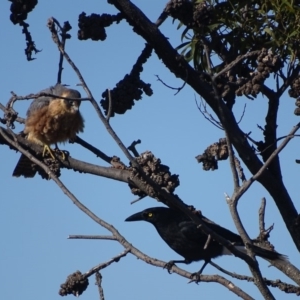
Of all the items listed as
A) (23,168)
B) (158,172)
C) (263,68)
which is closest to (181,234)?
(23,168)

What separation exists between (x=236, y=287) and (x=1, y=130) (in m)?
1.27

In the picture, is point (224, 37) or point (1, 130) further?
point (224, 37)

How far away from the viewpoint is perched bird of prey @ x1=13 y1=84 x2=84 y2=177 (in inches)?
198

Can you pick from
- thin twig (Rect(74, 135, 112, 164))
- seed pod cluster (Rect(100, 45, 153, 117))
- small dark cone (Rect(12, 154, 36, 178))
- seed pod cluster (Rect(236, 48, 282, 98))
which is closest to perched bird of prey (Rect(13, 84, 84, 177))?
small dark cone (Rect(12, 154, 36, 178))

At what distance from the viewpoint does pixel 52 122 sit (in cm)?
523

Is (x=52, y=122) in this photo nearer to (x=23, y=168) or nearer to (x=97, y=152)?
(x=23, y=168)

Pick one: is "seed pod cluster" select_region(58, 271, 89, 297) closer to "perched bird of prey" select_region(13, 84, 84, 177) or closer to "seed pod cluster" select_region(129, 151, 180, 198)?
"seed pod cluster" select_region(129, 151, 180, 198)

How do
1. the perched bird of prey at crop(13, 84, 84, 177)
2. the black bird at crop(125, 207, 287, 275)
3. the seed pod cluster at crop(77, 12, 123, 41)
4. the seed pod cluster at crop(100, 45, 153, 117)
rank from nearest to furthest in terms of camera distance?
the seed pod cluster at crop(77, 12, 123, 41)
the seed pod cluster at crop(100, 45, 153, 117)
the black bird at crop(125, 207, 287, 275)
the perched bird of prey at crop(13, 84, 84, 177)

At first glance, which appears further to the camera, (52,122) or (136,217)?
(52,122)

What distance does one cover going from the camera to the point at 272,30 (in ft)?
10.2

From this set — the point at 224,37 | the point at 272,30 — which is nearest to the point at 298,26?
the point at 272,30

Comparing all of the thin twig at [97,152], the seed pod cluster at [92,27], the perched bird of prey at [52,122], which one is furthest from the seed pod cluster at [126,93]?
the perched bird of prey at [52,122]

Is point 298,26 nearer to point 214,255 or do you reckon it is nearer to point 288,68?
point 288,68

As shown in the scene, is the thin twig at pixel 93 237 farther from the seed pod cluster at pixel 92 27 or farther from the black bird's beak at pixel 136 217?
the black bird's beak at pixel 136 217
